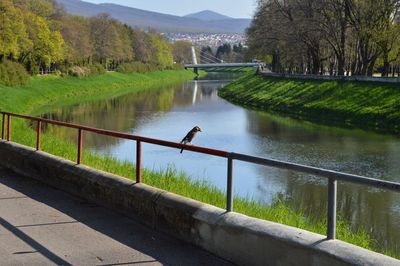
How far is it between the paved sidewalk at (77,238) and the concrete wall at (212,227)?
169mm

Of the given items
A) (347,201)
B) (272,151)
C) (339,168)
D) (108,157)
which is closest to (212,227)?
(347,201)

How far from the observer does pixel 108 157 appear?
16.8m

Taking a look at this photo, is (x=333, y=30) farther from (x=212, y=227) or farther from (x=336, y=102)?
(x=212, y=227)

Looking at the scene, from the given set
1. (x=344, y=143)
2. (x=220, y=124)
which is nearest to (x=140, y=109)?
(x=220, y=124)

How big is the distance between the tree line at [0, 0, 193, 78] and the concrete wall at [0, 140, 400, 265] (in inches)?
2055

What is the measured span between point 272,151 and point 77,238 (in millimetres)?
19342

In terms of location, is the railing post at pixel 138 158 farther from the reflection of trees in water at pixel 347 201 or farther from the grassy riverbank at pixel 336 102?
the grassy riverbank at pixel 336 102

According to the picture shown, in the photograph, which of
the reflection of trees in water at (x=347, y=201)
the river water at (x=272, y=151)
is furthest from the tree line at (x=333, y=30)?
the reflection of trees in water at (x=347, y=201)

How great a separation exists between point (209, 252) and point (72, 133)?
80.6 feet

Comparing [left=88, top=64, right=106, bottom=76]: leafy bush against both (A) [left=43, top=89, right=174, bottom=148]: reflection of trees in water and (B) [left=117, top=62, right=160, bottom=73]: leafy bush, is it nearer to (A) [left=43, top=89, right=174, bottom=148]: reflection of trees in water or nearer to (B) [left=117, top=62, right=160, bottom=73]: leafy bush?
(B) [left=117, top=62, right=160, bottom=73]: leafy bush

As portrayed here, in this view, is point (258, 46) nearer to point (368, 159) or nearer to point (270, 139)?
point (270, 139)

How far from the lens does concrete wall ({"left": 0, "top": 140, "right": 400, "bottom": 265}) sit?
580 cm

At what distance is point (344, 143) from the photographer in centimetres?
2972

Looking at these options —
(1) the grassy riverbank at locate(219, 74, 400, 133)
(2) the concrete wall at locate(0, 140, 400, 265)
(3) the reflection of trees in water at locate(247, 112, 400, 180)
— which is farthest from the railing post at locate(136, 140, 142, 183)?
(1) the grassy riverbank at locate(219, 74, 400, 133)
